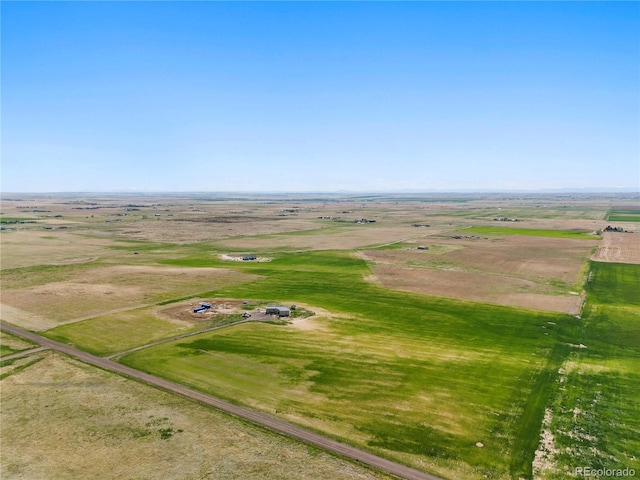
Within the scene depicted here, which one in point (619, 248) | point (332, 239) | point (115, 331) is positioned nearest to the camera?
point (115, 331)

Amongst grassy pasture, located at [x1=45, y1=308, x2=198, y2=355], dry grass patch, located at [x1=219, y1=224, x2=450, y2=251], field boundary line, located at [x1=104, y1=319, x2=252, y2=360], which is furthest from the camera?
dry grass patch, located at [x1=219, y1=224, x2=450, y2=251]

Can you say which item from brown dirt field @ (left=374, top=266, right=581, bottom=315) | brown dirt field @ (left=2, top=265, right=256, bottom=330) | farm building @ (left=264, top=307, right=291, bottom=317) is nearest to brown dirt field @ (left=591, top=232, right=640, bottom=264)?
brown dirt field @ (left=374, top=266, right=581, bottom=315)

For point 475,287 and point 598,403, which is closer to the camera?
point 598,403

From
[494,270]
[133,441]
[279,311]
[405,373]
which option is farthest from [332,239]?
[133,441]

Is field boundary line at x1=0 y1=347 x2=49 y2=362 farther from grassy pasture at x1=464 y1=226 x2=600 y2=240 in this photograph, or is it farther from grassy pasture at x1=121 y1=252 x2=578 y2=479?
grassy pasture at x1=464 y1=226 x2=600 y2=240

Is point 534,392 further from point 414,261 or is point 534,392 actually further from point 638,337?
point 414,261

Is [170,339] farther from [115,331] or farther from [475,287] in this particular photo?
[475,287]
